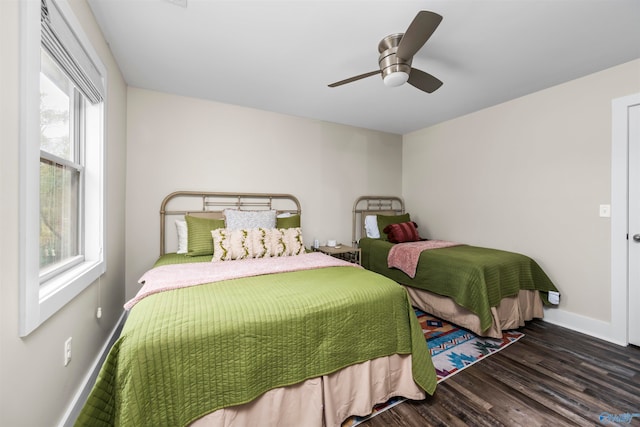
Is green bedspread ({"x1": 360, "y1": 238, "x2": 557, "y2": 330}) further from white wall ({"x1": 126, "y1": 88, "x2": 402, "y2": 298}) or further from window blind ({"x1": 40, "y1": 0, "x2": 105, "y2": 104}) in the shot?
window blind ({"x1": 40, "y1": 0, "x2": 105, "y2": 104})

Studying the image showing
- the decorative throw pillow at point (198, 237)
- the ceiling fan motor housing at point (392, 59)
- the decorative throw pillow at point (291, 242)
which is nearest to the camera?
the ceiling fan motor housing at point (392, 59)

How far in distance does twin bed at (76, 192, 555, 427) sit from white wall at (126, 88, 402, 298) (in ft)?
2.55

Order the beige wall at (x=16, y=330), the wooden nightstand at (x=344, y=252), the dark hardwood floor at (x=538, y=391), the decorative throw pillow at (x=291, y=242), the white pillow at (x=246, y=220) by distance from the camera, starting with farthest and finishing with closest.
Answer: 1. the wooden nightstand at (x=344, y=252)
2. the white pillow at (x=246, y=220)
3. the decorative throw pillow at (x=291, y=242)
4. the dark hardwood floor at (x=538, y=391)
5. the beige wall at (x=16, y=330)

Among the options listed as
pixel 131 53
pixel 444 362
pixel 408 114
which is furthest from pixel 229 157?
pixel 444 362

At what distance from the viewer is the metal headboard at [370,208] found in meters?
4.08

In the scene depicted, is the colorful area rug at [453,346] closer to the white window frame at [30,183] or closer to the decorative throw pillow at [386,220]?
the decorative throw pillow at [386,220]

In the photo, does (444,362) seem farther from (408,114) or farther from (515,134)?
(408,114)

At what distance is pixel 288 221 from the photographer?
3131 mm

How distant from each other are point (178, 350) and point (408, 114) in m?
3.60

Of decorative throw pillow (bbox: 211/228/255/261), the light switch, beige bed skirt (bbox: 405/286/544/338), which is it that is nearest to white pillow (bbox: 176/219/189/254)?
decorative throw pillow (bbox: 211/228/255/261)

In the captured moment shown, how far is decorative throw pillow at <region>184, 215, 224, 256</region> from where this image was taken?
258 cm

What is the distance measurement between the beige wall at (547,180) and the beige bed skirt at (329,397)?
2234 mm

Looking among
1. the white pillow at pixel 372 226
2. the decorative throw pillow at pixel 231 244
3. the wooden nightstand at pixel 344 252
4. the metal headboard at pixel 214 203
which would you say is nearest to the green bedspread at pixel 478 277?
the wooden nightstand at pixel 344 252

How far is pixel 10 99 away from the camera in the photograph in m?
0.88
